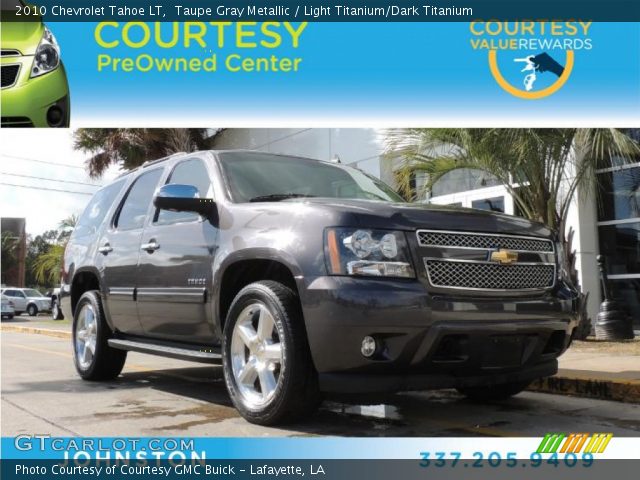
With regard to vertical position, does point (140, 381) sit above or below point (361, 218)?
below

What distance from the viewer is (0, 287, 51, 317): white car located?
31.9m

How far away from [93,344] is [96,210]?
144 cm

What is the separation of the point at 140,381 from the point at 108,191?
1955 millimetres

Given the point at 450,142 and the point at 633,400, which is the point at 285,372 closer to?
the point at 633,400

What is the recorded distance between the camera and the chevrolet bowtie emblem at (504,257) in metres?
3.98

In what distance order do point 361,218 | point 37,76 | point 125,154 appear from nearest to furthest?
point 361,218, point 37,76, point 125,154

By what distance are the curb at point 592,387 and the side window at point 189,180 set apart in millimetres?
3243

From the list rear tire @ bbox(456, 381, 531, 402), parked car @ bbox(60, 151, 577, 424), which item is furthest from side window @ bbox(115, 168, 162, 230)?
rear tire @ bbox(456, 381, 531, 402)

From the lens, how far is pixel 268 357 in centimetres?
399

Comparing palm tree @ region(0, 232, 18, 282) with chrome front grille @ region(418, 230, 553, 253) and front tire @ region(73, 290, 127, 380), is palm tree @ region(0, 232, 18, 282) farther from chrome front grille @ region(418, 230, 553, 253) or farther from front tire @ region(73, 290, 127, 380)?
chrome front grille @ region(418, 230, 553, 253)

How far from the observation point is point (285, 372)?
12.4ft

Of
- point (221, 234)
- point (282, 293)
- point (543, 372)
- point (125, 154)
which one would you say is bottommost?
point (543, 372)

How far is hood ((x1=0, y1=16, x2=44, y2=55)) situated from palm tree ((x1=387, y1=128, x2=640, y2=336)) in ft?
17.1
